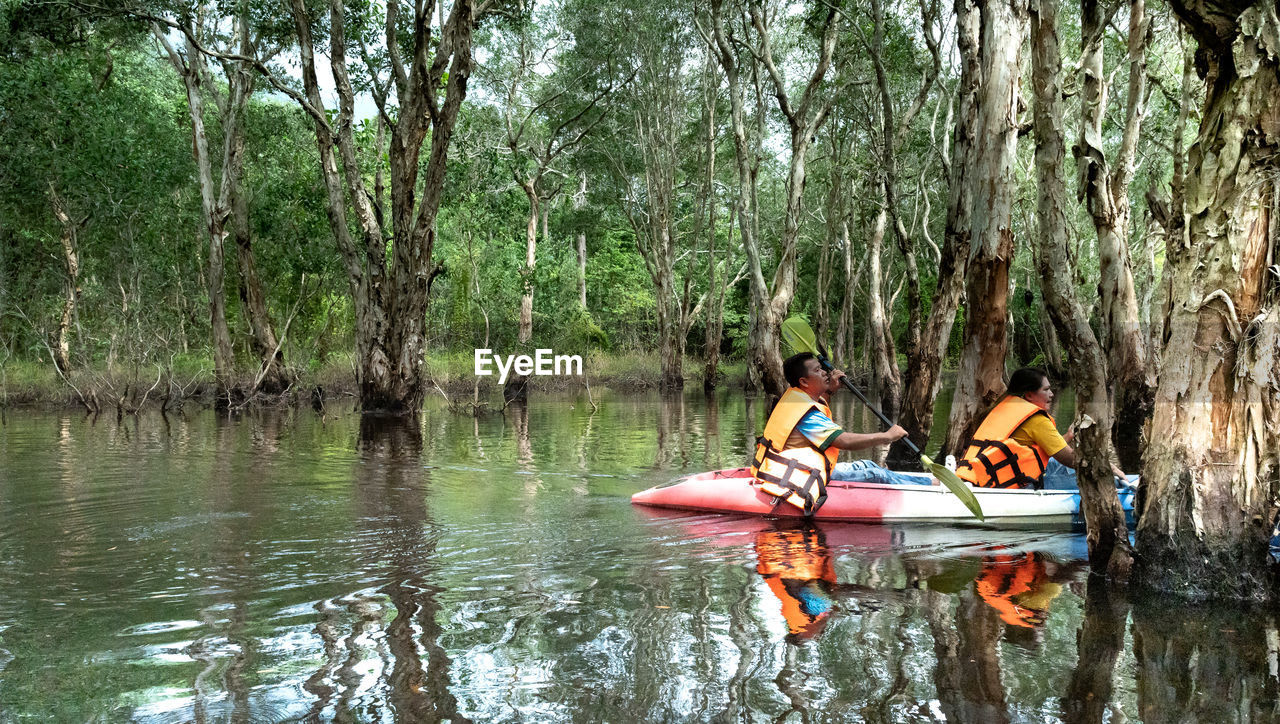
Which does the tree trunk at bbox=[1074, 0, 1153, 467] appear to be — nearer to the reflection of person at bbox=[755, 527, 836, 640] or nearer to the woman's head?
the woman's head

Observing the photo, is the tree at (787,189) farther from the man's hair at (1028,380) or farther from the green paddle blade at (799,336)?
the man's hair at (1028,380)

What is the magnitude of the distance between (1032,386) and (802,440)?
1649mm

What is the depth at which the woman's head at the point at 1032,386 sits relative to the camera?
7.30 meters

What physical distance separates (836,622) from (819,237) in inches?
1355

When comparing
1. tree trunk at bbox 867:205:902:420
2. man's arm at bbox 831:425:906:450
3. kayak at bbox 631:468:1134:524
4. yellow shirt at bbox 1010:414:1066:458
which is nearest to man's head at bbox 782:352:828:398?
man's arm at bbox 831:425:906:450

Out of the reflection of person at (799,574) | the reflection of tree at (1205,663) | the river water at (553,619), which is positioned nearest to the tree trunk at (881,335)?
the river water at (553,619)

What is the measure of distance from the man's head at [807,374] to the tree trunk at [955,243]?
260cm

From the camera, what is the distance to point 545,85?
2841 centimetres

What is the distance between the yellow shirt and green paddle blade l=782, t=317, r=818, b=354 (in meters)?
1.80

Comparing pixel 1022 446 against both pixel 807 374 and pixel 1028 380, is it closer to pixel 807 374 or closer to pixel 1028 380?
pixel 1028 380

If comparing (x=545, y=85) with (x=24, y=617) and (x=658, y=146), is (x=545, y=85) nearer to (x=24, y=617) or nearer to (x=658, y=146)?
(x=658, y=146)

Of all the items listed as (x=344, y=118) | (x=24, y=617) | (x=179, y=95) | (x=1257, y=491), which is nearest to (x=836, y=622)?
(x=1257, y=491)

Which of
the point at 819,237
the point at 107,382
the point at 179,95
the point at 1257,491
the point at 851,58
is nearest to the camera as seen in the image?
the point at 1257,491

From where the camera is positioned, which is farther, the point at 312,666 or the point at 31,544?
the point at 31,544
